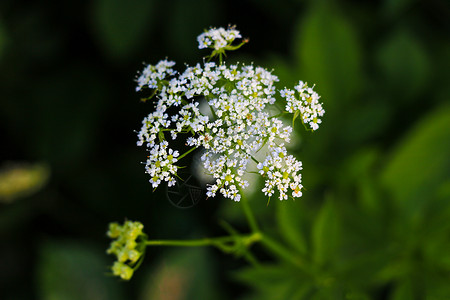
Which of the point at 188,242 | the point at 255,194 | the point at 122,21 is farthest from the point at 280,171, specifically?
→ the point at 122,21
